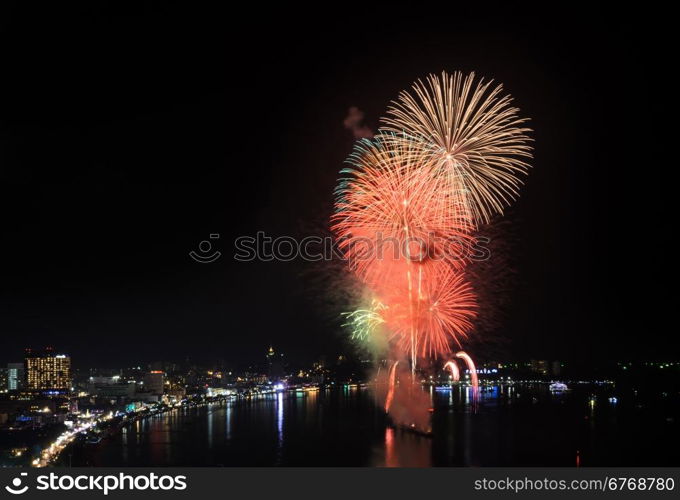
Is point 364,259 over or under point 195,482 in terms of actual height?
over

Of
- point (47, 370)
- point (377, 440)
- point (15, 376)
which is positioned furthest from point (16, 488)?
point (15, 376)

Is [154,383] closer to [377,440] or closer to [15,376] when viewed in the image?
[15,376]

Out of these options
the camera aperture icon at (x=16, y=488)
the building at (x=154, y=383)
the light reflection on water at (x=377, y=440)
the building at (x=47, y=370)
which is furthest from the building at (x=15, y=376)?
the camera aperture icon at (x=16, y=488)

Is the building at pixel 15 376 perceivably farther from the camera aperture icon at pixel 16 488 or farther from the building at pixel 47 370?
the camera aperture icon at pixel 16 488

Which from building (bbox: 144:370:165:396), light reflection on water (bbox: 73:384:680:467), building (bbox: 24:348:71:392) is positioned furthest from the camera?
building (bbox: 144:370:165:396)

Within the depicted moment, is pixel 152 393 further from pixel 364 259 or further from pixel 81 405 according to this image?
pixel 364 259

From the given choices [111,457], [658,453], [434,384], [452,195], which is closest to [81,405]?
[111,457]

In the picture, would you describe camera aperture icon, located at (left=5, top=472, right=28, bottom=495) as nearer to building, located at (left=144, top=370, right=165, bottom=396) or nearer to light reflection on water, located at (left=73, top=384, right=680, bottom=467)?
light reflection on water, located at (left=73, top=384, right=680, bottom=467)

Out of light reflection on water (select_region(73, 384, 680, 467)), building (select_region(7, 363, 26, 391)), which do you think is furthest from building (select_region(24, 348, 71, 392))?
light reflection on water (select_region(73, 384, 680, 467))
